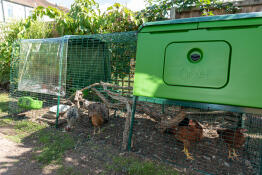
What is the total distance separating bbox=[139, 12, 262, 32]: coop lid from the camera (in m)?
1.52

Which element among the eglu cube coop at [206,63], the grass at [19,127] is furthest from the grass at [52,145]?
the eglu cube coop at [206,63]

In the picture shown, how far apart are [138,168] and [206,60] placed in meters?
1.61

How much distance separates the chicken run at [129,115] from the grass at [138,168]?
0.56 feet

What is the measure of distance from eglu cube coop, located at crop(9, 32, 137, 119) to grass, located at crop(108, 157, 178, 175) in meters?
1.29

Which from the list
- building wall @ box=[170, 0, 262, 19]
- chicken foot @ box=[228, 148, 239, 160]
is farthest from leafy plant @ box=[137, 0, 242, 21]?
chicken foot @ box=[228, 148, 239, 160]

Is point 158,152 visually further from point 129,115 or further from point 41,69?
point 41,69

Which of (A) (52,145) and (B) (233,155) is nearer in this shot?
(B) (233,155)

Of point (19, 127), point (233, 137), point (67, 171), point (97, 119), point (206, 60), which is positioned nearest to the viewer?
point (206, 60)

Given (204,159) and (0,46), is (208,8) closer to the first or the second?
(204,159)

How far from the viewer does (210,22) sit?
168 cm

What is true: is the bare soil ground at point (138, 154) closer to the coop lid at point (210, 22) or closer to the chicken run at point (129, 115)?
the chicken run at point (129, 115)

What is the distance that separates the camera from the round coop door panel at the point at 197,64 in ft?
5.25

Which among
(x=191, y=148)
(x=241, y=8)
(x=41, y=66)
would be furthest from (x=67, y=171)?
(x=241, y=8)

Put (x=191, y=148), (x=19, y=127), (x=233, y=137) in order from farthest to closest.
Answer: (x=19, y=127) < (x=191, y=148) < (x=233, y=137)
